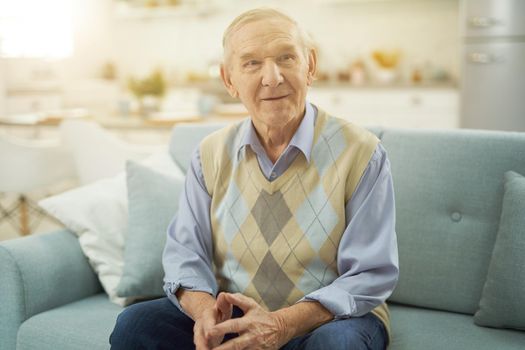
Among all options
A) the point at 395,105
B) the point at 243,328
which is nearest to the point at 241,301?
the point at 243,328

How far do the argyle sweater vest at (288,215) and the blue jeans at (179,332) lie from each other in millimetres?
113

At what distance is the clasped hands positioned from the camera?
140cm

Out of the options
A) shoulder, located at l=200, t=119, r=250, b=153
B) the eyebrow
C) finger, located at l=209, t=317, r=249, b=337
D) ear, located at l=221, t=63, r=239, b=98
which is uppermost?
the eyebrow

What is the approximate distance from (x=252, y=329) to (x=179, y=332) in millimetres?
Answer: 260

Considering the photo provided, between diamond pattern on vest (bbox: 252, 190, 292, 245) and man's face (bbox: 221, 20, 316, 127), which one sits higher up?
man's face (bbox: 221, 20, 316, 127)

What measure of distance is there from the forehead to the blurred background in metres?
1.75

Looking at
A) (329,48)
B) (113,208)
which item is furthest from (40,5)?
(113,208)

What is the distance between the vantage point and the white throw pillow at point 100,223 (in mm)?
2053

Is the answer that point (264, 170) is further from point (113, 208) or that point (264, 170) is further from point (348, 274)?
point (113, 208)

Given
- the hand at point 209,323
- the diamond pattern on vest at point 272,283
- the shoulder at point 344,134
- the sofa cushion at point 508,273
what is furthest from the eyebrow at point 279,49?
the sofa cushion at point 508,273

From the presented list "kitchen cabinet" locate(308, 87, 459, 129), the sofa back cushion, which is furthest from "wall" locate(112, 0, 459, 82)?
the sofa back cushion

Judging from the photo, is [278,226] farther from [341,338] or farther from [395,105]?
[395,105]

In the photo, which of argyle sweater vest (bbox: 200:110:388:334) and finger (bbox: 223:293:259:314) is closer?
Answer: finger (bbox: 223:293:259:314)

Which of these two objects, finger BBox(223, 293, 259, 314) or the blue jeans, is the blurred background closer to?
the blue jeans
